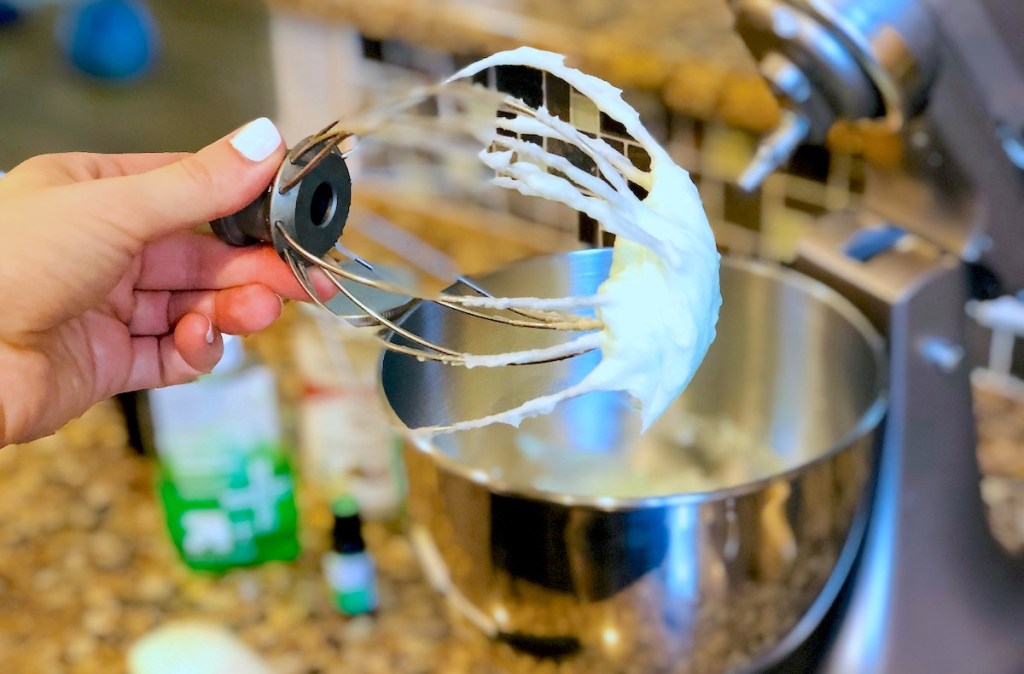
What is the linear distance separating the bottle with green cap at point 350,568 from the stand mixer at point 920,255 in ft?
0.87

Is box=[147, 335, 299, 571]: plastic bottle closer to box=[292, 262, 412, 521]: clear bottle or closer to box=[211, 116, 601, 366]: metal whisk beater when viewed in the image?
box=[292, 262, 412, 521]: clear bottle

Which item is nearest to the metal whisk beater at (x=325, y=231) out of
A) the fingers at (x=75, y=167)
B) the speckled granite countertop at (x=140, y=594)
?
the fingers at (x=75, y=167)

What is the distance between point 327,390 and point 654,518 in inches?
14.2

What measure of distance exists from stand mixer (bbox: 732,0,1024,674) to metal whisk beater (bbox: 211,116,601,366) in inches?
7.4

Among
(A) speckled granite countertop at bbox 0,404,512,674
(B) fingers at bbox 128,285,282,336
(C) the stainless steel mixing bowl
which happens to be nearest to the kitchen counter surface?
(A) speckled granite countertop at bbox 0,404,512,674

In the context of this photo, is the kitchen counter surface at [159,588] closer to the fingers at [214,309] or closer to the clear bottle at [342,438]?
the clear bottle at [342,438]

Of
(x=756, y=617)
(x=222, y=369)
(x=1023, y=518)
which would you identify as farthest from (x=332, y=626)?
(x=1023, y=518)

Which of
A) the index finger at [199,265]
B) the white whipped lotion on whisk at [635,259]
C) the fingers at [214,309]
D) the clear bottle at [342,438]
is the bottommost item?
the clear bottle at [342,438]

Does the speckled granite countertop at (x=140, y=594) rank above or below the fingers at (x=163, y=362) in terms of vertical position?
below

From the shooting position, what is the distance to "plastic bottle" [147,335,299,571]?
2.23 feet

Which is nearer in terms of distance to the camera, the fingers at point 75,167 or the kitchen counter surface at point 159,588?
the fingers at point 75,167

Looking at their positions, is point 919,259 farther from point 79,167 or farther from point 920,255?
point 79,167

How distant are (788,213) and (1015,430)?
22 cm

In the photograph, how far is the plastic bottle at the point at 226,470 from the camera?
679mm
